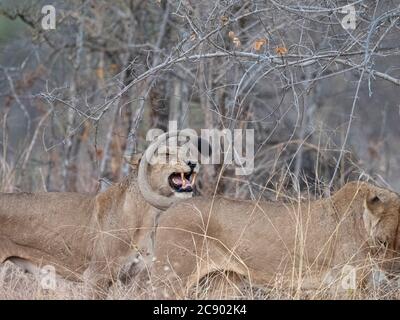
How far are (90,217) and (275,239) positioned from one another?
1.69 metres

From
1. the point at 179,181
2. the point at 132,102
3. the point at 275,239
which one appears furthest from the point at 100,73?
the point at 275,239

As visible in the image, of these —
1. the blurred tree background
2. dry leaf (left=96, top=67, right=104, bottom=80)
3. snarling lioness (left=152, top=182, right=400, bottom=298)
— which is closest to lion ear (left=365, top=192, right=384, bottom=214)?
snarling lioness (left=152, top=182, right=400, bottom=298)

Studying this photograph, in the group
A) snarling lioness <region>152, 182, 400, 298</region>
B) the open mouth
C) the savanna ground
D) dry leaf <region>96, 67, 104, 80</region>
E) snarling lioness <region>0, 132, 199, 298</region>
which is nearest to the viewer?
snarling lioness <region>152, 182, 400, 298</region>

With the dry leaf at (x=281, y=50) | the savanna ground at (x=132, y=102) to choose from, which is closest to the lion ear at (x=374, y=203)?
the dry leaf at (x=281, y=50)

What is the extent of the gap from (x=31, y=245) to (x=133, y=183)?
94cm

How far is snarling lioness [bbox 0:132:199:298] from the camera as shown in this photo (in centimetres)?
796

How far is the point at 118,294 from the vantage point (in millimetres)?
7070

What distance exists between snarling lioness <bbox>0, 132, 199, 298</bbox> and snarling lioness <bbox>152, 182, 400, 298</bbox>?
0.85 meters

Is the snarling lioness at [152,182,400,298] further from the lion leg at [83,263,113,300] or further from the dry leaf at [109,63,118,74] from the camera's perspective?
Answer: the dry leaf at [109,63,118,74]

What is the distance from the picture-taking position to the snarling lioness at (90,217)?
796 cm

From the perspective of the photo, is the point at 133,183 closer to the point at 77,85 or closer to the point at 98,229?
the point at 98,229

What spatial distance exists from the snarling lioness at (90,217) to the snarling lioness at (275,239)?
85cm

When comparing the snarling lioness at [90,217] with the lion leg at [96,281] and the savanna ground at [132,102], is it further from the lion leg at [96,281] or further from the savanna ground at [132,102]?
the savanna ground at [132,102]
